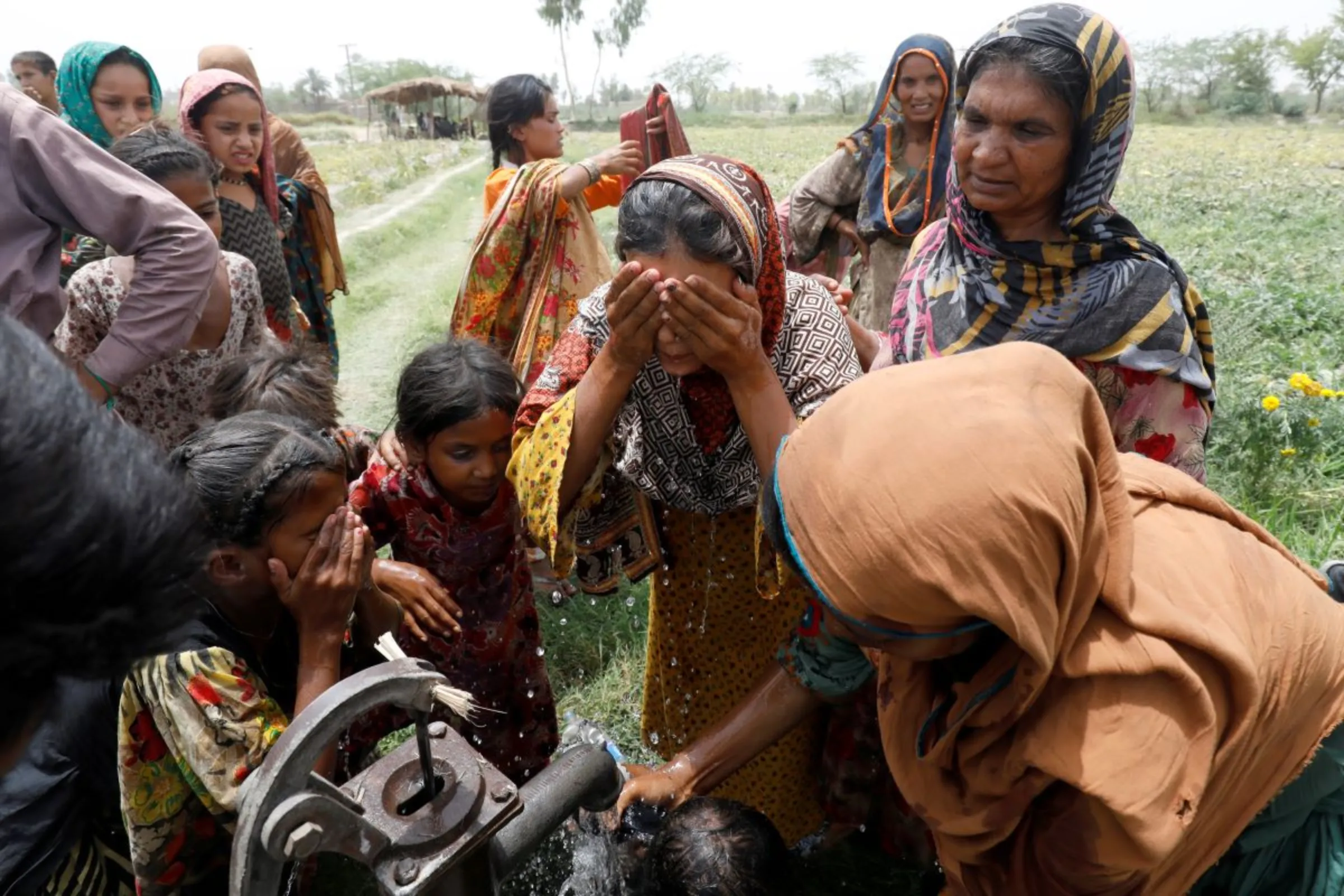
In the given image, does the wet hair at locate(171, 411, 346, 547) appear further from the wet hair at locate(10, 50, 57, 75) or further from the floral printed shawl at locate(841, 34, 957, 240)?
the wet hair at locate(10, 50, 57, 75)

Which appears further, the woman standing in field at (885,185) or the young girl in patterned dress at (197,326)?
the woman standing in field at (885,185)

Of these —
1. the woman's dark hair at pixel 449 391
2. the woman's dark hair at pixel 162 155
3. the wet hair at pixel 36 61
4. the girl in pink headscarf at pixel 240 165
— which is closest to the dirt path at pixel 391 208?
the wet hair at pixel 36 61

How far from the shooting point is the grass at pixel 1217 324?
11.5ft

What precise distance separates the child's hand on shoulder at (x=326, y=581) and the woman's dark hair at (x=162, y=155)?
195 cm

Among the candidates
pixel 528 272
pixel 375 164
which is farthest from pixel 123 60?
pixel 375 164

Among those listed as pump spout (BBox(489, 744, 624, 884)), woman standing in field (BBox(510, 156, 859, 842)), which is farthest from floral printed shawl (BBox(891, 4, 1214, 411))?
pump spout (BBox(489, 744, 624, 884))

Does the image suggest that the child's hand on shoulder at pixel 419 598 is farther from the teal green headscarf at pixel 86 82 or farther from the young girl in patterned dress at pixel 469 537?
the teal green headscarf at pixel 86 82

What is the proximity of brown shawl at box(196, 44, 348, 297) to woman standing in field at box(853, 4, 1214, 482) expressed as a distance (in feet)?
11.7

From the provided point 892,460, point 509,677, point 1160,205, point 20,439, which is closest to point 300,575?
point 509,677

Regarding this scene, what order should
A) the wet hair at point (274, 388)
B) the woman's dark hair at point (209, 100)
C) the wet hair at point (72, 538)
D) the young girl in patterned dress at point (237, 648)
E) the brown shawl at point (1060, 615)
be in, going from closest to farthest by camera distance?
the wet hair at point (72, 538) → the brown shawl at point (1060, 615) → the young girl in patterned dress at point (237, 648) → the wet hair at point (274, 388) → the woman's dark hair at point (209, 100)

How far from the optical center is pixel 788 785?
253cm

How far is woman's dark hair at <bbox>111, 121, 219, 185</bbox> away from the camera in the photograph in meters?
3.15

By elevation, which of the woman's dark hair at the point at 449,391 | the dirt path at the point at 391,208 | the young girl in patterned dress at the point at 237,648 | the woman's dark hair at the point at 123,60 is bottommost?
the dirt path at the point at 391,208

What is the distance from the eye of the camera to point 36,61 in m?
7.11
